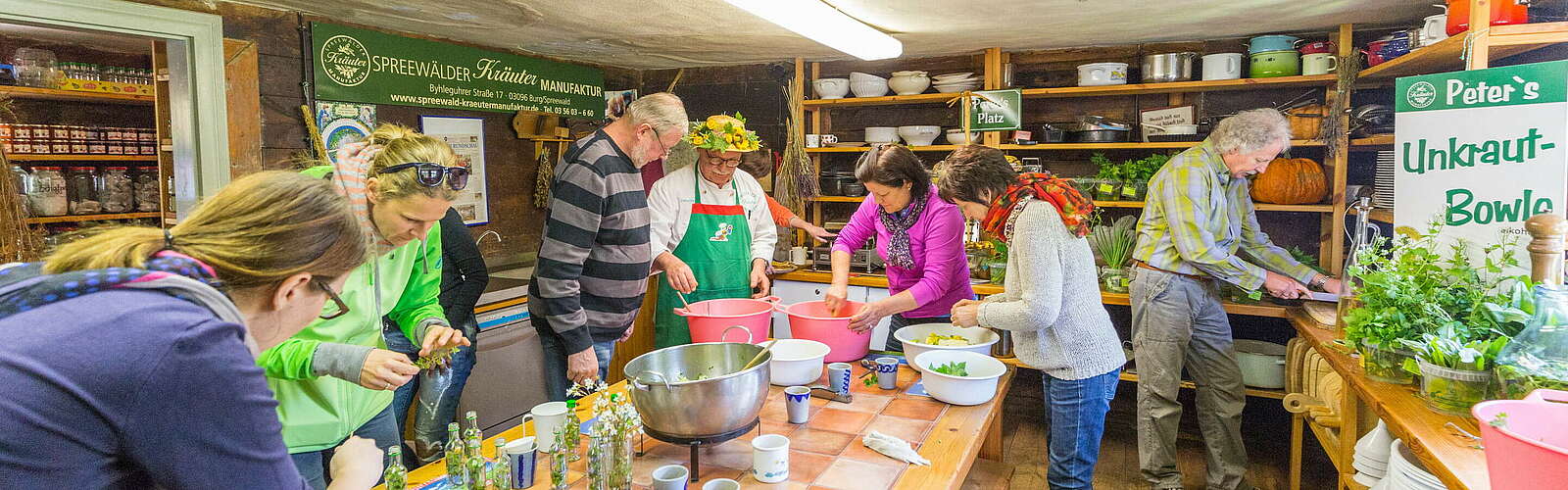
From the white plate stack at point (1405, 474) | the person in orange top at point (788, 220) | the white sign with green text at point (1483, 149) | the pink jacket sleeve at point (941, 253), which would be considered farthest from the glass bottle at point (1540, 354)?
the person in orange top at point (788, 220)

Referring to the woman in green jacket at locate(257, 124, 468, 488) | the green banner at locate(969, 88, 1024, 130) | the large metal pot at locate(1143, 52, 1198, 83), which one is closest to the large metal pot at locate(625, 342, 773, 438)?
the woman in green jacket at locate(257, 124, 468, 488)

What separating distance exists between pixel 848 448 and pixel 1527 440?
3.97 feet

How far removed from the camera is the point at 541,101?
16.5 ft

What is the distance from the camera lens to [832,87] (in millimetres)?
5062

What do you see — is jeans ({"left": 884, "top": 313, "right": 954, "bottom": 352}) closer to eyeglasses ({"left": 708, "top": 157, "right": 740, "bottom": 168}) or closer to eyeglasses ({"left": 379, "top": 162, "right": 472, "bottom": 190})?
eyeglasses ({"left": 708, "top": 157, "right": 740, "bottom": 168})

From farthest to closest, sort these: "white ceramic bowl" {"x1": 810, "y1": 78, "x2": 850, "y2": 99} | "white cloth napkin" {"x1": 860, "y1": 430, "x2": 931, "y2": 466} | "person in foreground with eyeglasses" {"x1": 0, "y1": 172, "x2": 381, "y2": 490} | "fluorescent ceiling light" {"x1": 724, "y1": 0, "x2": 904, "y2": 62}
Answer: "white ceramic bowl" {"x1": 810, "y1": 78, "x2": 850, "y2": 99}, "fluorescent ceiling light" {"x1": 724, "y1": 0, "x2": 904, "y2": 62}, "white cloth napkin" {"x1": 860, "y1": 430, "x2": 931, "y2": 466}, "person in foreground with eyeglasses" {"x1": 0, "y1": 172, "x2": 381, "y2": 490}

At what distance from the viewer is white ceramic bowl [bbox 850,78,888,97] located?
500cm

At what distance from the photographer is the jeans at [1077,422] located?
254 centimetres

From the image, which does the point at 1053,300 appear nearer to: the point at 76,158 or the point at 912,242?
the point at 912,242

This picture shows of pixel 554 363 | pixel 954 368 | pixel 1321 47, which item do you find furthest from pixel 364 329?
pixel 1321 47

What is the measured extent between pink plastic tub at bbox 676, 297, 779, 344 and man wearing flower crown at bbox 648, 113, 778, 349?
0.40m

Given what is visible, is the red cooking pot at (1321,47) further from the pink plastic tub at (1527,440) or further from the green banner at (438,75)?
the green banner at (438,75)

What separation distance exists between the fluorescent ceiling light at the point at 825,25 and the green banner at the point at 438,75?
191 centimetres

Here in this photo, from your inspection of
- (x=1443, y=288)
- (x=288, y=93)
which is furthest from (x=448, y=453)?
(x=288, y=93)
